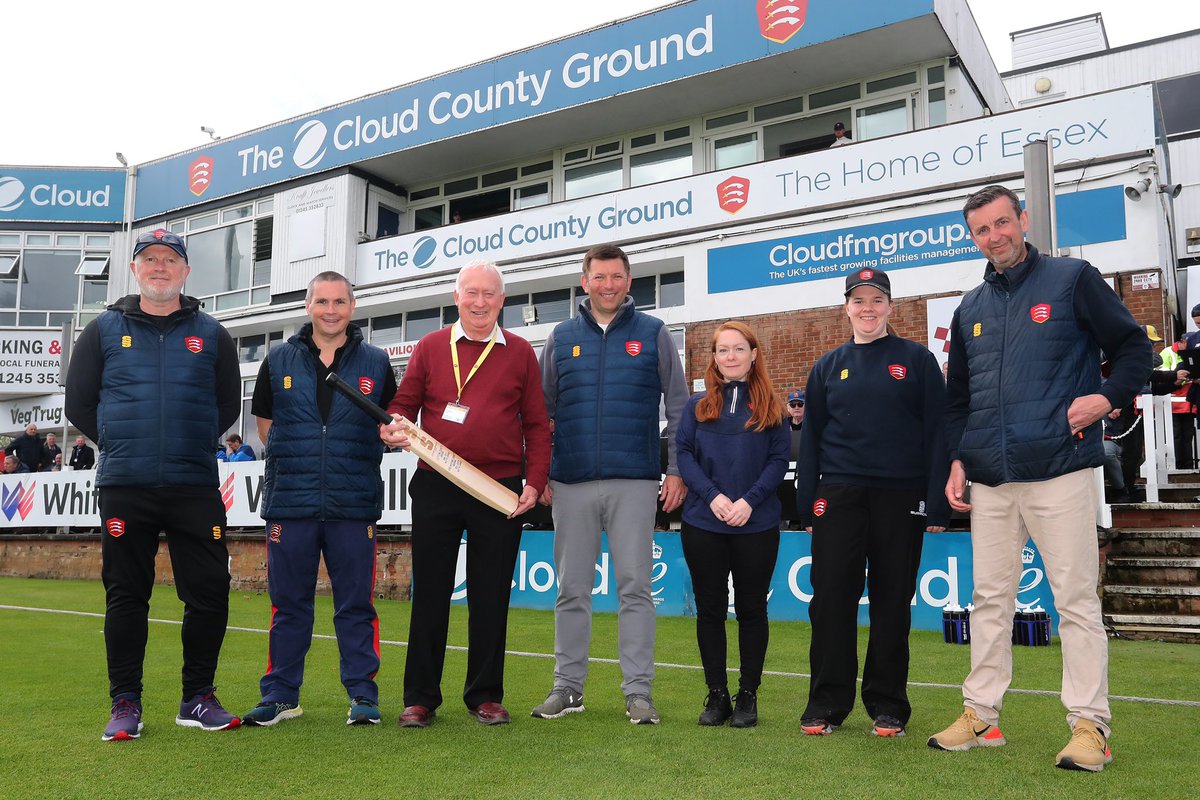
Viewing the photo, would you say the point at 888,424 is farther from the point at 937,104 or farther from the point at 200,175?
the point at 200,175

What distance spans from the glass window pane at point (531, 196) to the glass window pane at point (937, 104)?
7.35 meters

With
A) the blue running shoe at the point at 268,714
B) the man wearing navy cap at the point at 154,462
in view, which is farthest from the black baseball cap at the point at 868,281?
the blue running shoe at the point at 268,714

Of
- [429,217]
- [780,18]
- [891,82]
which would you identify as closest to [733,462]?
[780,18]

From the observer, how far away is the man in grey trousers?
427 cm

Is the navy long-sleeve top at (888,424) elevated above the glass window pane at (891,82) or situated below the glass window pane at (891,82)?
below

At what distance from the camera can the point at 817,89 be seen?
1617cm

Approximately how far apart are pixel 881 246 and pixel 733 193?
264 cm

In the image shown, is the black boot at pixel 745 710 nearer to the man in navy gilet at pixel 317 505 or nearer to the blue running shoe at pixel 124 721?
the man in navy gilet at pixel 317 505

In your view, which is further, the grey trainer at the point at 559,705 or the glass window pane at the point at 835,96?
the glass window pane at the point at 835,96

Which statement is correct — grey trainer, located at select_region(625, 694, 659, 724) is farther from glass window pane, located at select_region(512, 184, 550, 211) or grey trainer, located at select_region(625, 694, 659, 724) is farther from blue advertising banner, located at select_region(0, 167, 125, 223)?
blue advertising banner, located at select_region(0, 167, 125, 223)

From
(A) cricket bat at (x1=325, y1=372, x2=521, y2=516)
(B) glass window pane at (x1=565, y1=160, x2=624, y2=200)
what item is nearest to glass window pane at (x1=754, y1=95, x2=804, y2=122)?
(B) glass window pane at (x1=565, y1=160, x2=624, y2=200)

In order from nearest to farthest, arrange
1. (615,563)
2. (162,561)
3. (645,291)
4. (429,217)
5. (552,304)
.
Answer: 1. (615,563)
2. (162,561)
3. (645,291)
4. (552,304)
5. (429,217)

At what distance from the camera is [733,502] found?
414 cm

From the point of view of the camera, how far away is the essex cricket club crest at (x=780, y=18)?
14.8 metres
